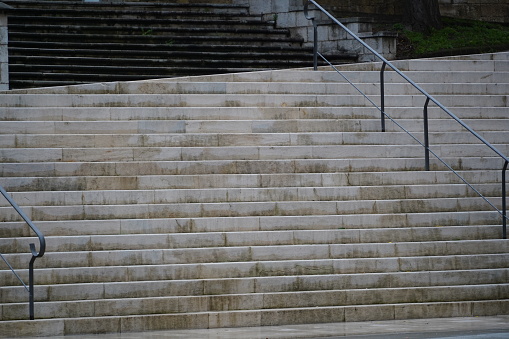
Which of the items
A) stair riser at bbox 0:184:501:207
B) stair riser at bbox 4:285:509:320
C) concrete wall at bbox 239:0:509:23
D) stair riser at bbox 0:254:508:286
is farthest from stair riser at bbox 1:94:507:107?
concrete wall at bbox 239:0:509:23

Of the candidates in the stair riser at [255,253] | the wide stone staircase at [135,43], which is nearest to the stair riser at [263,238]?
the stair riser at [255,253]

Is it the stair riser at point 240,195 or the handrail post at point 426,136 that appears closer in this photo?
the stair riser at point 240,195

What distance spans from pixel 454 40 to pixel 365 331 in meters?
10.3

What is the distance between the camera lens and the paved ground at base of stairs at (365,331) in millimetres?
8305

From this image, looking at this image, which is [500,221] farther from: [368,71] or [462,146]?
[368,71]

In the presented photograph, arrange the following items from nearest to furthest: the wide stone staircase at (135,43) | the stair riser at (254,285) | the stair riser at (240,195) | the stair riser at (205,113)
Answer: the stair riser at (254,285) → the stair riser at (240,195) → the stair riser at (205,113) → the wide stone staircase at (135,43)

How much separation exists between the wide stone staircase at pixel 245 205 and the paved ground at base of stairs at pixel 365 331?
254mm

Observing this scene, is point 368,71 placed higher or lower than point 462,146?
higher

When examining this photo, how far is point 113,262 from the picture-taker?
9805 mm

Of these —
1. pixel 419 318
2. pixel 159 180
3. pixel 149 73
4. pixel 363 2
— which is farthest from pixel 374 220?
pixel 363 2

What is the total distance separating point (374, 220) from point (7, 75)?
6748 mm

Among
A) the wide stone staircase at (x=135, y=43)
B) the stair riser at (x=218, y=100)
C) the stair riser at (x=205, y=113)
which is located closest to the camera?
the stair riser at (x=205, y=113)

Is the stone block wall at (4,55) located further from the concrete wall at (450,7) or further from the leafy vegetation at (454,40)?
the concrete wall at (450,7)

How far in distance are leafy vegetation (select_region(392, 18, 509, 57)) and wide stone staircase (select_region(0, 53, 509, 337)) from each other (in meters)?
3.72
